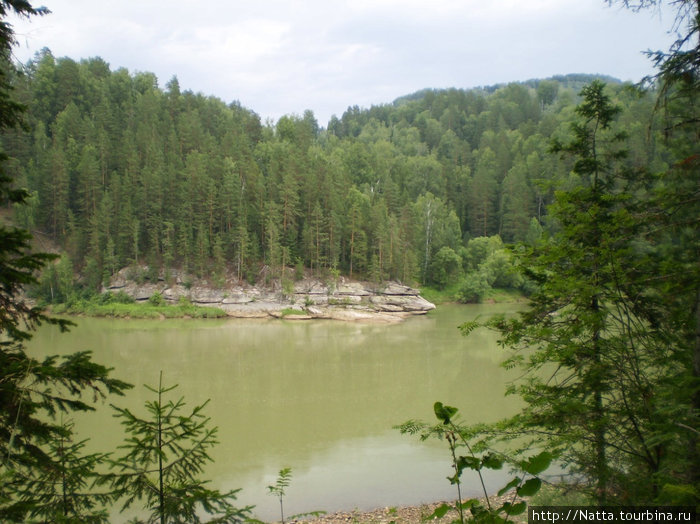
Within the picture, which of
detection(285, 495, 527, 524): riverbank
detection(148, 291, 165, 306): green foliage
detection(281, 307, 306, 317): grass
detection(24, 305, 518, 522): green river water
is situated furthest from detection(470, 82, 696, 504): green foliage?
detection(148, 291, 165, 306): green foliage

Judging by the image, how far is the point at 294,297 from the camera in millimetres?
38938

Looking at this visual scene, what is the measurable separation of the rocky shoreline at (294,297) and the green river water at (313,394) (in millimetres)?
3391

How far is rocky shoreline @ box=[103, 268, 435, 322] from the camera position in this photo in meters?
37.5

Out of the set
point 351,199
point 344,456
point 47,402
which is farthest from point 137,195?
point 47,402

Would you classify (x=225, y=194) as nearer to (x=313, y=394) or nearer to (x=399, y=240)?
(x=399, y=240)

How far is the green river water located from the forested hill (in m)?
10.2

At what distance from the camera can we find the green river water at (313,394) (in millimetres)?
10062

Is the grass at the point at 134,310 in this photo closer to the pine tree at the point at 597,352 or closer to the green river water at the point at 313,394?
the green river water at the point at 313,394

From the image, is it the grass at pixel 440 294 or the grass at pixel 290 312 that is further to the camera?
the grass at pixel 440 294

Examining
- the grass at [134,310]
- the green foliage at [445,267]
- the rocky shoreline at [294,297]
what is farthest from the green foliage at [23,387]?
the green foliage at [445,267]

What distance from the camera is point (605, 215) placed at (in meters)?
5.25

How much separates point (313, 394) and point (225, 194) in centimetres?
3078

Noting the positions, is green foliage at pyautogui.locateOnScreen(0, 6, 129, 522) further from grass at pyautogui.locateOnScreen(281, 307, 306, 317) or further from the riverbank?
grass at pyautogui.locateOnScreen(281, 307, 306, 317)

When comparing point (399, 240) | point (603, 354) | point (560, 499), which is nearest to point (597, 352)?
point (603, 354)
